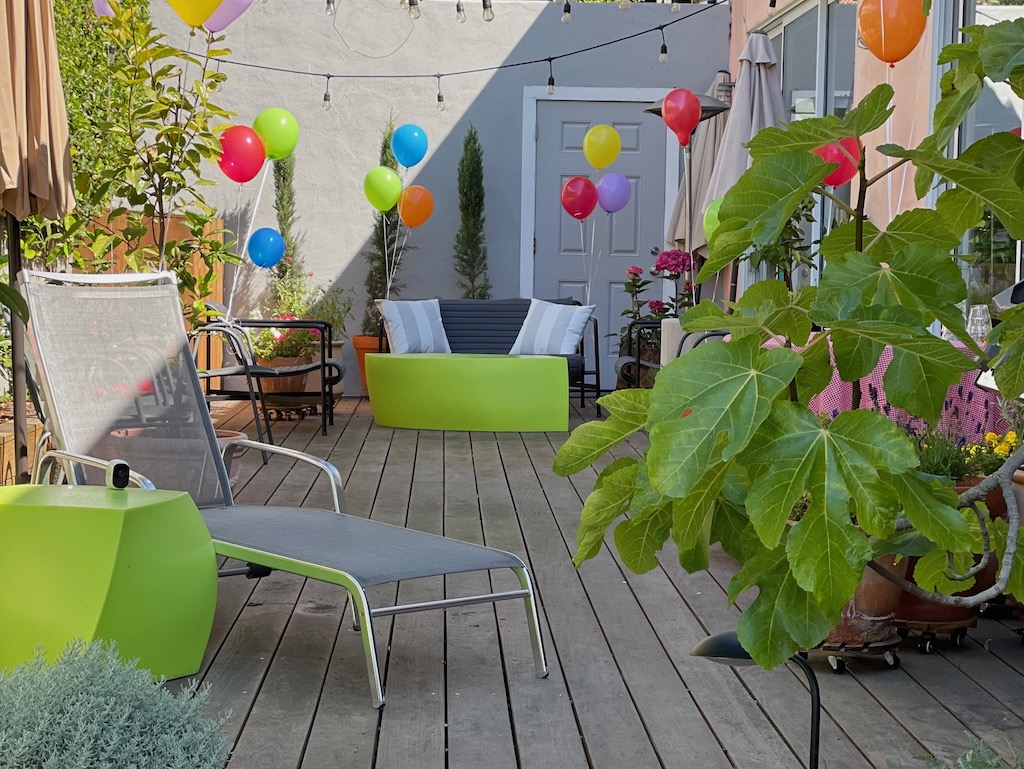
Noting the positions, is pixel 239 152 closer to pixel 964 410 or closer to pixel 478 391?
pixel 478 391

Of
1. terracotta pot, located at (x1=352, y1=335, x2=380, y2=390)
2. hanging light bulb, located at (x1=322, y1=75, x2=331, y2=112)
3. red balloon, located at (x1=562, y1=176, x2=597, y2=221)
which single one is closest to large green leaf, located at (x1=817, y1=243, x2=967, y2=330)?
red balloon, located at (x1=562, y1=176, x2=597, y2=221)

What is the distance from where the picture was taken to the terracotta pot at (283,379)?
7637 mm

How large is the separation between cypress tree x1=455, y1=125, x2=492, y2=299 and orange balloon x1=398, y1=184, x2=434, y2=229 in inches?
31.3

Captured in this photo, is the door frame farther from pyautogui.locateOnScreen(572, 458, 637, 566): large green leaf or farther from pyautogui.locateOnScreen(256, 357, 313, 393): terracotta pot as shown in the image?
pyautogui.locateOnScreen(572, 458, 637, 566): large green leaf

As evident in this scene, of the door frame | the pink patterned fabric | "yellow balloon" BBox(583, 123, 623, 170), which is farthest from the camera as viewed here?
the door frame

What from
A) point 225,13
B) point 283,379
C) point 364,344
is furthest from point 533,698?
point 364,344

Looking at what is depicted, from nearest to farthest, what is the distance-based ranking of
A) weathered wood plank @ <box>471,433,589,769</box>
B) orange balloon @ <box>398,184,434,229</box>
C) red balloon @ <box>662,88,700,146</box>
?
weathered wood plank @ <box>471,433,589,769</box>, red balloon @ <box>662,88,700,146</box>, orange balloon @ <box>398,184,434,229</box>

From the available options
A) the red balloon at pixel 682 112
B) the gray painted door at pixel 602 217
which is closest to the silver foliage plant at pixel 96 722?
the red balloon at pixel 682 112

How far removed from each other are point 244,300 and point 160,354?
5883 mm

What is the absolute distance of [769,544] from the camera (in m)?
0.73

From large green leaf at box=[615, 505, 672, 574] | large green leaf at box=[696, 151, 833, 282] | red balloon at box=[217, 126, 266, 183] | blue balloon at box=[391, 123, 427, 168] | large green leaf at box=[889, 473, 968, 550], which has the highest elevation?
blue balloon at box=[391, 123, 427, 168]

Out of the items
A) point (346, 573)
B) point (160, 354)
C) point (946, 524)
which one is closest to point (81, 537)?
point (346, 573)

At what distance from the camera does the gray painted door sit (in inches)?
370

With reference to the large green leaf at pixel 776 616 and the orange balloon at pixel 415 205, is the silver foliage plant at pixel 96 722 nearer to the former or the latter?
the large green leaf at pixel 776 616
